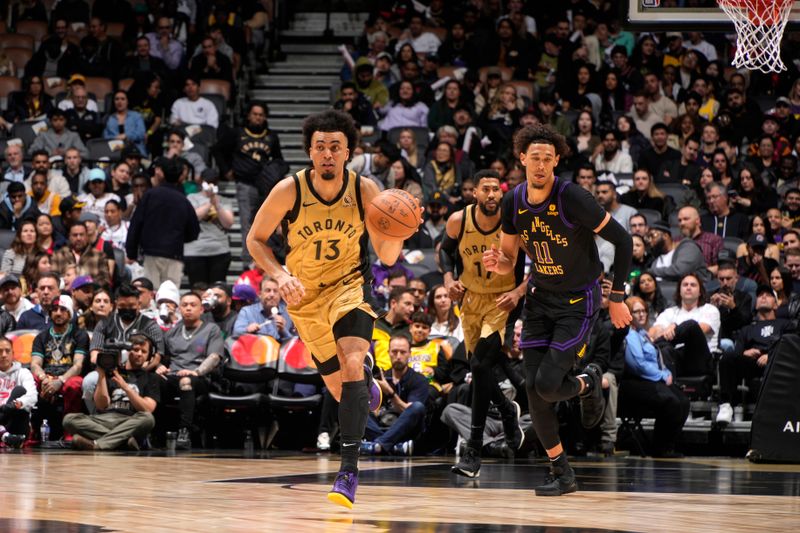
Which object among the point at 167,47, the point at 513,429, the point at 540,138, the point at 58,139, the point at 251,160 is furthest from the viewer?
the point at 167,47

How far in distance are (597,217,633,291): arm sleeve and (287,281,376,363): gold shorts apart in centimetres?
141

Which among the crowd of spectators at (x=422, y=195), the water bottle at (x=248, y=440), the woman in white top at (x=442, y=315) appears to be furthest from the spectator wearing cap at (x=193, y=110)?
the woman in white top at (x=442, y=315)

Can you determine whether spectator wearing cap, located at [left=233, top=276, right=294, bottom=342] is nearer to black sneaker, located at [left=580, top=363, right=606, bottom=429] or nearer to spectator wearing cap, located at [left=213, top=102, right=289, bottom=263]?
spectator wearing cap, located at [left=213, top=102, right=289, bottom=263]

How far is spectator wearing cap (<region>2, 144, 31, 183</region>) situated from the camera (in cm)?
1520

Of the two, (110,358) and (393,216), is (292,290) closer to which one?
(393,216)

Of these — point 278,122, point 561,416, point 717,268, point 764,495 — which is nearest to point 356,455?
point 764,495

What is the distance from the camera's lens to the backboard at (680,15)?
361 inches

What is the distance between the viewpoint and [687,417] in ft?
36.4

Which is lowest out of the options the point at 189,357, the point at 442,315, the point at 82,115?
the point at 189,357

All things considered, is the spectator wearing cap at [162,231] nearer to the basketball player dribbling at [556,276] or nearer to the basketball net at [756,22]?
the basketball net at [756,22]

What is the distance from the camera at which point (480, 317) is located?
27.3 feet

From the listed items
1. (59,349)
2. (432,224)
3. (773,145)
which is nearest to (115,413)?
(59,349)

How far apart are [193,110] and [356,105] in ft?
7.56

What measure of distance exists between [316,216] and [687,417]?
5873mm
